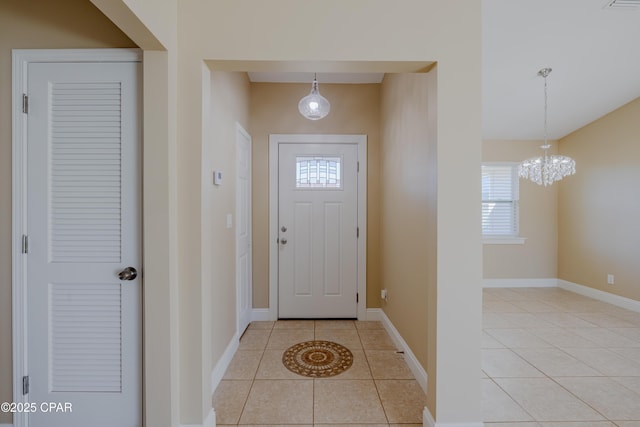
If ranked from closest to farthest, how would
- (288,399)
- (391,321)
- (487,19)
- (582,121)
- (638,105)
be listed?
1. (288,399)
2. (487,19)
3. (391,321)
4. (638,105)
5. (582,121)

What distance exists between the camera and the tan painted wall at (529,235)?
184 inches

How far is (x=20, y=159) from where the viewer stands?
1.50 metres

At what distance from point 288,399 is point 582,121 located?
5314mm

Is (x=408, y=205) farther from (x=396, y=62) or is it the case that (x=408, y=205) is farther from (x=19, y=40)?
(x=19, y=40)

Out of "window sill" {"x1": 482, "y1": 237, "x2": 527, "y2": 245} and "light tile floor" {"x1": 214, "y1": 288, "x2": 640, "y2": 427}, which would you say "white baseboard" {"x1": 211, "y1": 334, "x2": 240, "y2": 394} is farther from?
"window sill" {"x1": 482, "y1": 237, "x2": 527, "y2": 245}

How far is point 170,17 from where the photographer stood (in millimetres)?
1455

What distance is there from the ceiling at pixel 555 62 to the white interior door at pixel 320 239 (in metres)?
1.06

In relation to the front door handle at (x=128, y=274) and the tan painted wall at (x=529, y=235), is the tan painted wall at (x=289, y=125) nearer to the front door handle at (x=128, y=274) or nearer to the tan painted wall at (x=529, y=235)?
the front door handle at (x=128, y=274)

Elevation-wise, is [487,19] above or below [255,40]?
above

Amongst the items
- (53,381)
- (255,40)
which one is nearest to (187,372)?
(53,381)

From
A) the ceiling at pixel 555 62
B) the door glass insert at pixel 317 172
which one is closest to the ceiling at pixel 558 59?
the ceiling at pixel 555 62

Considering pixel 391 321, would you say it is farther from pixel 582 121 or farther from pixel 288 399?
pixel 582 121

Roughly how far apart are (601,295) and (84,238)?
5.93 m

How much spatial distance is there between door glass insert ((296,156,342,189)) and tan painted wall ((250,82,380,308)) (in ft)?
1.07
